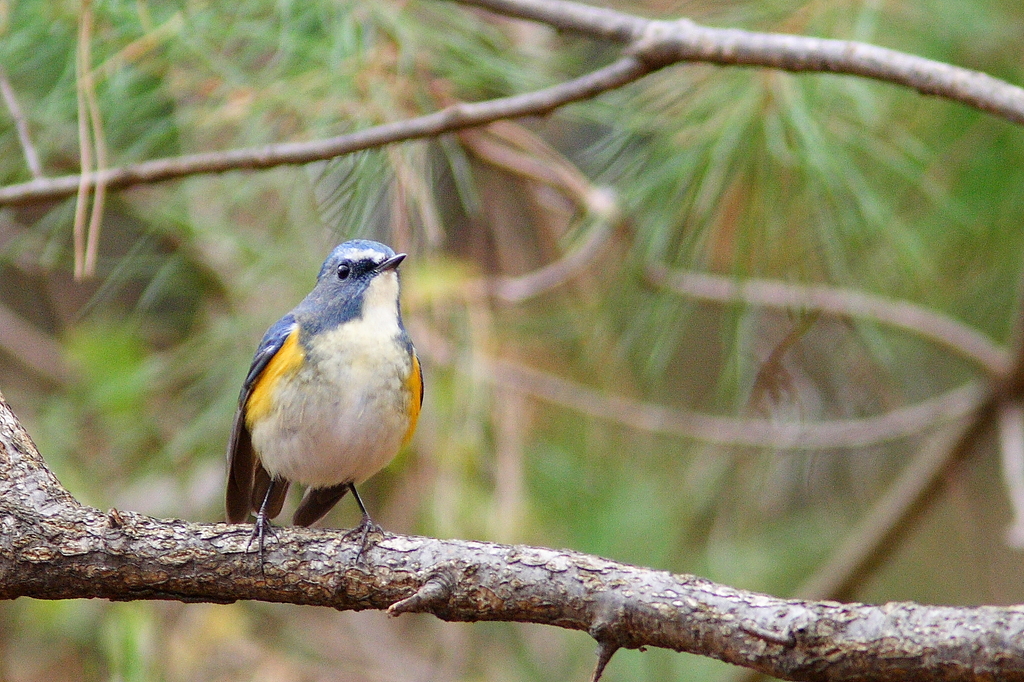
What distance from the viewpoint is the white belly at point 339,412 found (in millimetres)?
2213

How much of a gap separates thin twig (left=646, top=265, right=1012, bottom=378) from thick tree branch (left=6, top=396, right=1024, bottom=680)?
4.13 ft

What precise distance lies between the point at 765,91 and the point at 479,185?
1178 millimetres

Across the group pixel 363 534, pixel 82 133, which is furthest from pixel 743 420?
pixel 82 133

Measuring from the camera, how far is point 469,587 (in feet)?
5.48

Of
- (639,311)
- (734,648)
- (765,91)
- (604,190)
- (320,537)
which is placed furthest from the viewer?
(639,311)

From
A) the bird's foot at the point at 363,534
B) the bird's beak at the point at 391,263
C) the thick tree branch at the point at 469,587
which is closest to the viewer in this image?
the thick tree branch at the point at 469,587

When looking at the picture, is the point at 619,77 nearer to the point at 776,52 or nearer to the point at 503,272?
the point at 776,52

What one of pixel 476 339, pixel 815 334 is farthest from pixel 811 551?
pixel 476 339

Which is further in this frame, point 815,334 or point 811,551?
point 811,551

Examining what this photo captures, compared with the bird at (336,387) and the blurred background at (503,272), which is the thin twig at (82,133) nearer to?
the blurred background at (503,272)

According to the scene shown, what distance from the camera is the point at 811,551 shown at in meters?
4.12

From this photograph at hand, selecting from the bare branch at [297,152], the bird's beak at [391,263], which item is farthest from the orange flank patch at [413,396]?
the bare branch at [297,152]

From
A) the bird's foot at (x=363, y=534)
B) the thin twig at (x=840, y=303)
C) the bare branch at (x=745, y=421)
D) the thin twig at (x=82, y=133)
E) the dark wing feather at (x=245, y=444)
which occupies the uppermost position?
the thin twig at (x=840, y=303)

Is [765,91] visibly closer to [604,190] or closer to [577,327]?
[604,190]
